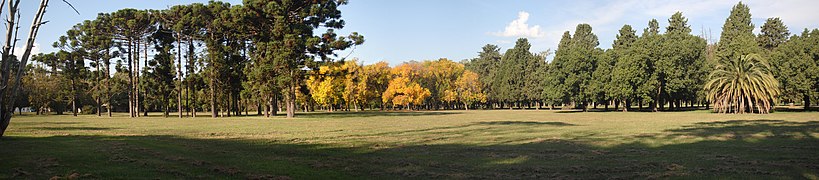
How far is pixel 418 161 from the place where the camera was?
14.4m

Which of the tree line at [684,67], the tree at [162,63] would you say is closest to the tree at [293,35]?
the tree at [162,63]

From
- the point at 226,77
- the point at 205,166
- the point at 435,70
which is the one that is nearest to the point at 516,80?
the point at 435,70

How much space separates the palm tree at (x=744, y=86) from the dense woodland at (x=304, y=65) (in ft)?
0.47

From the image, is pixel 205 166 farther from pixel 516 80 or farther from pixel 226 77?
pixel 516 80

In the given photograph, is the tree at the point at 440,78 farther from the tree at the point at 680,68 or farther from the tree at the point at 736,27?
the tree at the point at 736,27

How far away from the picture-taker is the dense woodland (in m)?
55.4

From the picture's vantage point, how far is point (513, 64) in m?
105

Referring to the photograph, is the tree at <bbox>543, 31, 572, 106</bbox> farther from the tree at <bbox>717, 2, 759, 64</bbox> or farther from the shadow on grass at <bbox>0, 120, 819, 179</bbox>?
the shadow on grass at <bbox>0, 120, 819, 179</bbox>

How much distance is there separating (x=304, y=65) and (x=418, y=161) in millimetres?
43535

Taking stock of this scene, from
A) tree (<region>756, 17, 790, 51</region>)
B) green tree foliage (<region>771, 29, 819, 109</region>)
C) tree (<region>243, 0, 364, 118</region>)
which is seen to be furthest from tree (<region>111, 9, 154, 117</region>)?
tree (<region>756, 17, 790, 51</region>)

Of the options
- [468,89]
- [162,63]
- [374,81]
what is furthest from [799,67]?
[162,63]

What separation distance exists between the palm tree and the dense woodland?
5.6 inches

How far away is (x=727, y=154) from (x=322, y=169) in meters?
12.2

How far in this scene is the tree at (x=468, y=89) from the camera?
10775 cm
